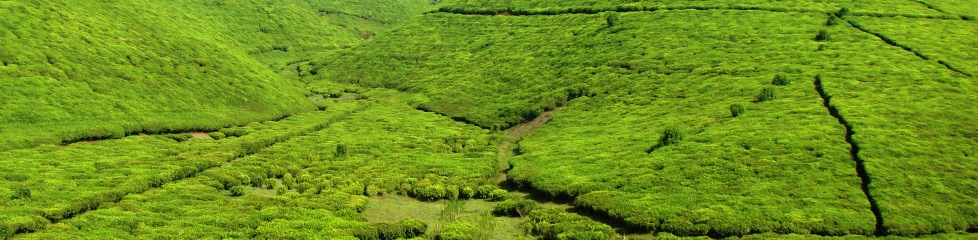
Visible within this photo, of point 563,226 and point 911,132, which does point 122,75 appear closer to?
point 563,226

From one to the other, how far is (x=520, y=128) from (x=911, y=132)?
47838 mm

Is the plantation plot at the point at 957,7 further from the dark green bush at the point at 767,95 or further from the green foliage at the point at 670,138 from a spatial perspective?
the green foliage at the point at 670,138

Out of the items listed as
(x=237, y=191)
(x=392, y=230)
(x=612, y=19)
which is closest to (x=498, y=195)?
(x=392, y=230)

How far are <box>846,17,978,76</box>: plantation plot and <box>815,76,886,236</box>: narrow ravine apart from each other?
61.7ft

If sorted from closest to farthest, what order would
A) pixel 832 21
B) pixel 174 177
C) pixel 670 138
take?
pixel 174 177
pixel 670 138
pixel 832 21

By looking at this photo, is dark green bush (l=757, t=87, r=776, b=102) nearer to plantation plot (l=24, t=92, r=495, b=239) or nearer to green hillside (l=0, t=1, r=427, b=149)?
plantation plot (l=24, t=92, r=495, b=239)

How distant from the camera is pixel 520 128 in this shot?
315 ft

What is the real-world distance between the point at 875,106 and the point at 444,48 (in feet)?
288

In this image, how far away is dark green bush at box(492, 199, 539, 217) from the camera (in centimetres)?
6103

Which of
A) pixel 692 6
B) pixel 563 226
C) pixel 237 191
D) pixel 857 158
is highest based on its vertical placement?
pixel 692 6

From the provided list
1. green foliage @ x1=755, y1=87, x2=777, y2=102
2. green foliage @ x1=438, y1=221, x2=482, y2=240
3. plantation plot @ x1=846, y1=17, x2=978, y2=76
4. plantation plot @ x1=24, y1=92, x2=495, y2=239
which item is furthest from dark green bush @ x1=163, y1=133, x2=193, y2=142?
plantation plot @ x1=846, y1=17, x2=978, y2=76

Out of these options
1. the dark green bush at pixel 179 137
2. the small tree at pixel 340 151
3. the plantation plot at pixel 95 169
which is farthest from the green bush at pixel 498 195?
the dark green bush at pixel 179 137

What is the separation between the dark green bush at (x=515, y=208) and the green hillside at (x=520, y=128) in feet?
0.67

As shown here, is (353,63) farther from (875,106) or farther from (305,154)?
(875,106)
